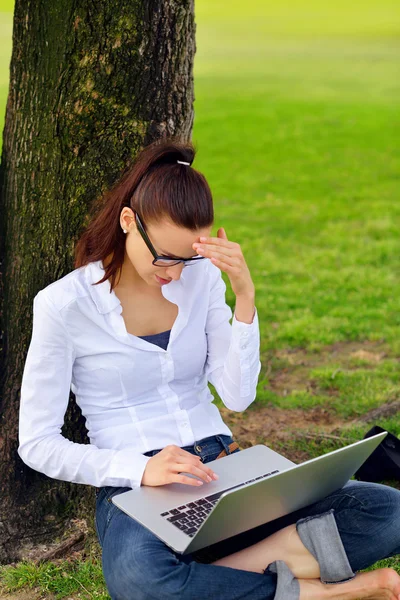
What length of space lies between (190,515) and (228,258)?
0.88m

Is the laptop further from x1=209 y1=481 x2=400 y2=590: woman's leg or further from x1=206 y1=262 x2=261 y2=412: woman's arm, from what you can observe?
x1=206 y1=262 x2=261 y2=412: woman's arm

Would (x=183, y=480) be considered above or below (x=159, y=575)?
above

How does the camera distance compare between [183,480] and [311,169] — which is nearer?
[183,480]

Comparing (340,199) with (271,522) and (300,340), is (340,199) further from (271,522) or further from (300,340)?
(271,522)

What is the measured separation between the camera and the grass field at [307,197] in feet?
16.4

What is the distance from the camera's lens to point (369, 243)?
27.8 feet

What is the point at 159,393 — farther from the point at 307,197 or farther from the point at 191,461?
the point at 307,197

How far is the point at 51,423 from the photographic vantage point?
289 centimetres

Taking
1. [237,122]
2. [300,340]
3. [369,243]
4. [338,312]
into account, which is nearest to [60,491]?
[300,340]

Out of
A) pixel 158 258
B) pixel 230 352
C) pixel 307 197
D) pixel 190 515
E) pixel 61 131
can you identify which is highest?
pixel 61 131

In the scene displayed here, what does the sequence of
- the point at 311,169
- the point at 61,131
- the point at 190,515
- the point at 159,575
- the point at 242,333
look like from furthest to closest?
the point at 311,169 → the point at 61,131 → the point at 242,333 → the point at 190,515 → the point at 159,575

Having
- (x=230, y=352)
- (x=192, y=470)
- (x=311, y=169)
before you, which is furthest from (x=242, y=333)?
(x=311, y=169)

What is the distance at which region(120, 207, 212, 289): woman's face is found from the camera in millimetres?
2824

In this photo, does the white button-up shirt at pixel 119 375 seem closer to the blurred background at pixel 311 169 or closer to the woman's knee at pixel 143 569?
the woman's knee at pixel 143 569
